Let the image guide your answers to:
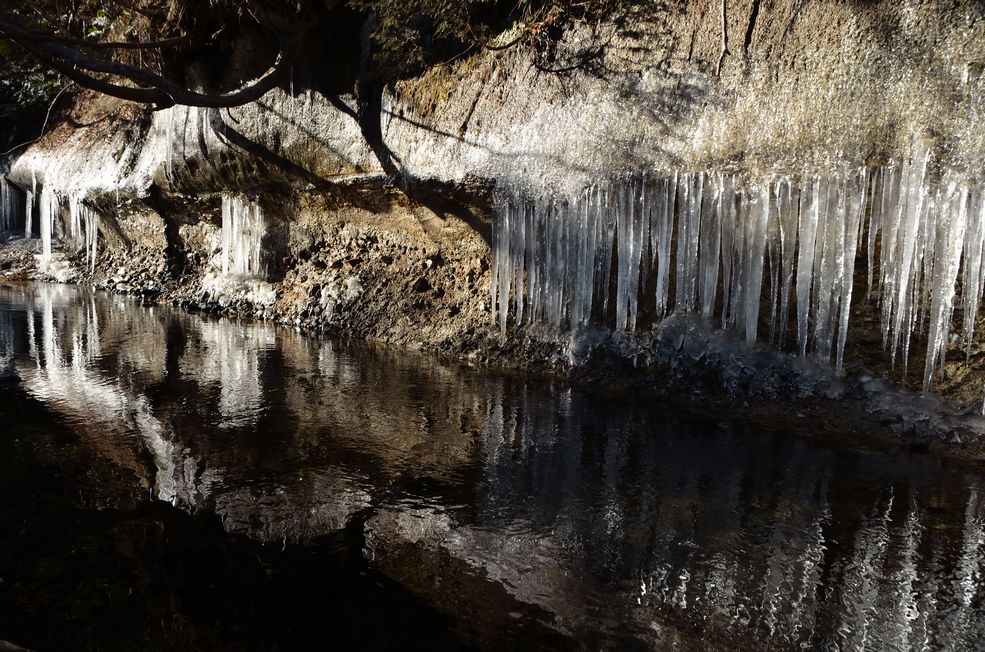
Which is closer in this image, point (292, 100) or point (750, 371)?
point (750, 371)

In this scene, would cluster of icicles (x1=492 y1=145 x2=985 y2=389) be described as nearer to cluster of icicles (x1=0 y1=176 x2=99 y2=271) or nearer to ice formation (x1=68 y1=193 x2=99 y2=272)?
ice formation (x1=68 y1=193 x2=99 y2=272)

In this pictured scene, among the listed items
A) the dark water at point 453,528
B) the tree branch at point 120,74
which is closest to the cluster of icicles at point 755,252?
the dark water at point 453,528

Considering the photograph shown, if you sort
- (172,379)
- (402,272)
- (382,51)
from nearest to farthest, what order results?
(172,379) → (382,51) → (402,272)

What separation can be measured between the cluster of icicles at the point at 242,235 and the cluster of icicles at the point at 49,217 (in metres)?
5.41

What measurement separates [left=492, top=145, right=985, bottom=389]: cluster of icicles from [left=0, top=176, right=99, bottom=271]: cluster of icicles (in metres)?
12.3

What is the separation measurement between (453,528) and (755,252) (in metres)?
4.35

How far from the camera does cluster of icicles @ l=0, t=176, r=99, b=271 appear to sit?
17242mm

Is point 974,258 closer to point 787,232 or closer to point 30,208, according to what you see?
point 787,232

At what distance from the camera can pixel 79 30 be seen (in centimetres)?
1409

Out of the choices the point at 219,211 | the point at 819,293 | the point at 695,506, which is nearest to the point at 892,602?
the point at 695,506

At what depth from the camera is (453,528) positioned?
14.4ft

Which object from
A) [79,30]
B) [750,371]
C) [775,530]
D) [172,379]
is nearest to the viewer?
[775,530]

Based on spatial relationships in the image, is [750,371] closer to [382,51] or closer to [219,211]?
[382,51]

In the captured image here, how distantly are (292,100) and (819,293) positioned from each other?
8529 mm
